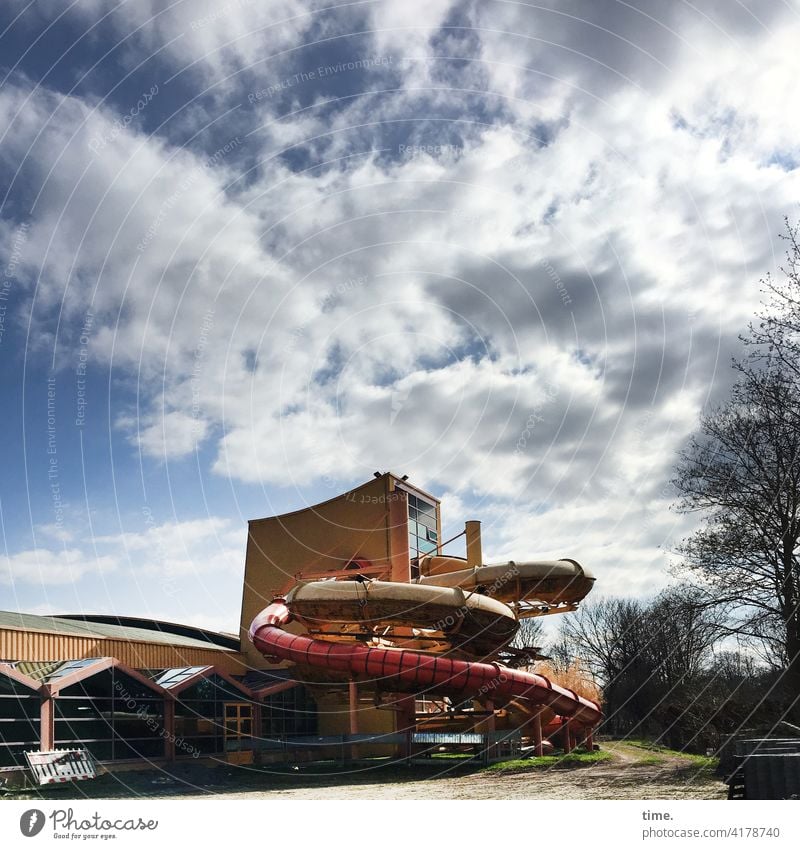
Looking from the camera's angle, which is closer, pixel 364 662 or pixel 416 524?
pixel 364 662

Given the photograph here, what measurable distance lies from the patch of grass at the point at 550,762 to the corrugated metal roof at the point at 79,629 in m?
17.2

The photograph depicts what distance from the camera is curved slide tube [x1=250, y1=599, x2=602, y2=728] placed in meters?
35.6

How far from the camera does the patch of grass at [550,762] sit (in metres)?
34.3

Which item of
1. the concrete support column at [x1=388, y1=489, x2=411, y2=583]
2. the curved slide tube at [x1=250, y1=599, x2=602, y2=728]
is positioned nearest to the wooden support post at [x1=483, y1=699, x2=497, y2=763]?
the curved slide tube at [x1=250, y1=599, x2=602, y2=728]

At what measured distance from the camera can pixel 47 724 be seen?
2969 cm

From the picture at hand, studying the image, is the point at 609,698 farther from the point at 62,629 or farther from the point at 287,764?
the point at 62,629

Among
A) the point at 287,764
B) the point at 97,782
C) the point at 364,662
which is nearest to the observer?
the point at 97,782

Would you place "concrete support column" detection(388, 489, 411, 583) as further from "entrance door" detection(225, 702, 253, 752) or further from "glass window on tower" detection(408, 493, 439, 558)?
"entrance door" detection(225, 702, 253, 752)

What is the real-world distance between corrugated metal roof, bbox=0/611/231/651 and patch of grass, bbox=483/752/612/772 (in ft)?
56.4

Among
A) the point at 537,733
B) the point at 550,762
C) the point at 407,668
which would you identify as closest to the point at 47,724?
the point at 407,668

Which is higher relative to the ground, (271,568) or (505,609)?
(271,568)
